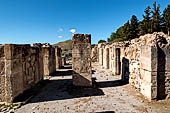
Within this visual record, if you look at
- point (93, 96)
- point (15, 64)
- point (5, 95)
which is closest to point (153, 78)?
point (93, 96)

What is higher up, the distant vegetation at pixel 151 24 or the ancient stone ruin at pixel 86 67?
the distant vegetation at pixel 151 24

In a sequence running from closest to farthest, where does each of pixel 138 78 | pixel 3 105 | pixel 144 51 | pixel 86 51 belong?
pixel 3 105 < pixel 144 51 < pixel 138 78 < pixel 86 51

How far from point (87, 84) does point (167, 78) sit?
4422 mm

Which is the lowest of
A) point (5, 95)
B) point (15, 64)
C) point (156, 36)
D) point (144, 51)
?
point (5, 95)

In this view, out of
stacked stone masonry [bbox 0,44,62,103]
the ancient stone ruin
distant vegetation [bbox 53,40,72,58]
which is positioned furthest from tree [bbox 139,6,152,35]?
stacked stone masonry [bbox 0,44,62,103]

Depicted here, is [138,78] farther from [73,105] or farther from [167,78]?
[73,105]

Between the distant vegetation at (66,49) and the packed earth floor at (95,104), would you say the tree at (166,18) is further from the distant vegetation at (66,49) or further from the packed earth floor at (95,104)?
the packed earth floor at (95,104)

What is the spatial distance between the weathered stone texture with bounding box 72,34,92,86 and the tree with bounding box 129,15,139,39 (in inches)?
1122

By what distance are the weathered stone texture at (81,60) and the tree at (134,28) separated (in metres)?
28.5

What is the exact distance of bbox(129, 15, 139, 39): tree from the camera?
3148 centimetres

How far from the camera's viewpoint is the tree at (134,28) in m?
31.5

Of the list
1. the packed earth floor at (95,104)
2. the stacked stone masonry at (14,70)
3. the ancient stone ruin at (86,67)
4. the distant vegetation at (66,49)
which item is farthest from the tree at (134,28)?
the stacked stone masonry at (14,70)

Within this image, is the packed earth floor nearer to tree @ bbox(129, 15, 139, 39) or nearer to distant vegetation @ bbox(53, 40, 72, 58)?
distant vegetation @ bbox(53, 40, 72, 58)

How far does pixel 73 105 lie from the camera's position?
4.71 meters
